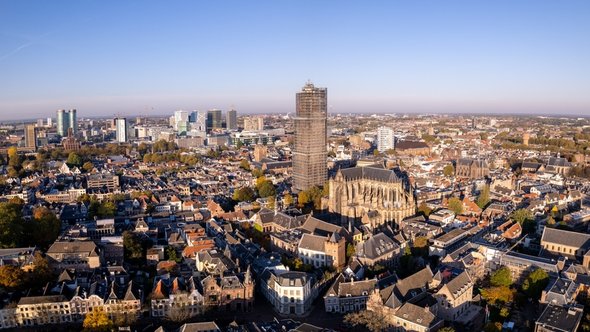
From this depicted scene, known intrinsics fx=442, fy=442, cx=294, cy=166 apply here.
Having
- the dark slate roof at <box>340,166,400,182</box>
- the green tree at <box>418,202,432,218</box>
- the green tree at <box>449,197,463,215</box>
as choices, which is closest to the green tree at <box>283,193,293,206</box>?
the dark slate roof at <box>340,166,400,182</box>

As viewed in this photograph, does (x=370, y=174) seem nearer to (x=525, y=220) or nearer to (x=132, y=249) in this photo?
(x=525, y=220)

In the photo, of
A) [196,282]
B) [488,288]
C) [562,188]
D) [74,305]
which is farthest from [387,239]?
[562,188]

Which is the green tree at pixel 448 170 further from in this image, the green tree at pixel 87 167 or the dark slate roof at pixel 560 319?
the green tree at pixel 87 167

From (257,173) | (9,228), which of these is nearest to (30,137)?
(257,173)

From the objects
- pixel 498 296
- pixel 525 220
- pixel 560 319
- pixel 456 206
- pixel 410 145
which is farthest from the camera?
pixel 410 145

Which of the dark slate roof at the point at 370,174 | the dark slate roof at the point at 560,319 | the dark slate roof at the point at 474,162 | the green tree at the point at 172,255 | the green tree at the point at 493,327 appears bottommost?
the green tree at the point at 493,327

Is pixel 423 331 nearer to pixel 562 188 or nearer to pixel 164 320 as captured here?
pixel 164 320

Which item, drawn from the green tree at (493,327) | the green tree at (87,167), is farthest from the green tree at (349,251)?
the green tree at (87,167)
